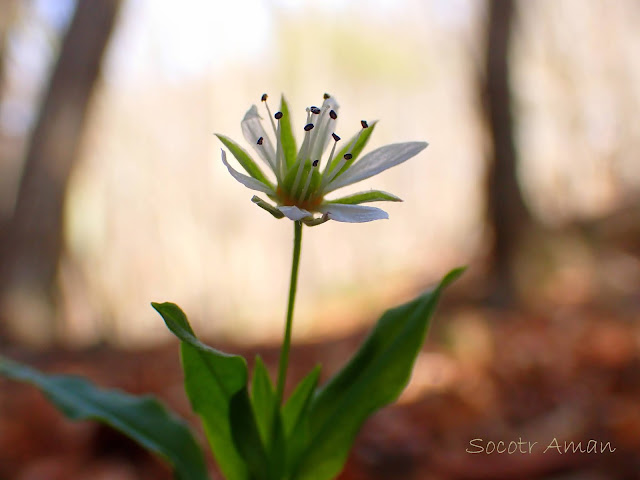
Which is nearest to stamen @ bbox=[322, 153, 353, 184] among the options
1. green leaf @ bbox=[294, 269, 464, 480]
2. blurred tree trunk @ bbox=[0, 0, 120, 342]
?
green leaf @ bbox=[294, 269, 464, 480]

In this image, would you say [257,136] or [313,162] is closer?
[313,162]

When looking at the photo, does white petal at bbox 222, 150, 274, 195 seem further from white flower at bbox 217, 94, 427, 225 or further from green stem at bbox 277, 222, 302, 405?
green stem at bbox 277, 222, 302, 405

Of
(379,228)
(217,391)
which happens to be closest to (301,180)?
(217,391)

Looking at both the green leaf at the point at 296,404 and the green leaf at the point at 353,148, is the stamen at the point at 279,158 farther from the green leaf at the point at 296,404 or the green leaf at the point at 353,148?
the green leaf at the point at 296,404

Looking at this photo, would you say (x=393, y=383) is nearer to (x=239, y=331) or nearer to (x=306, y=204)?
(x=306, y=204)

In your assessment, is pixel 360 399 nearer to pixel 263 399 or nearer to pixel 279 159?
pixel 263 399

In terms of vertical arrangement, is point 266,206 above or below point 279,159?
below

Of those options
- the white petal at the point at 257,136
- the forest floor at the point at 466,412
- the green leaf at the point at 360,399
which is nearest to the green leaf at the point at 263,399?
the green leaf at the point at 360,399

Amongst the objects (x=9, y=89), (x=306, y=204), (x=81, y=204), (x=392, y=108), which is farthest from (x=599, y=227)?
(x=9, y=89)
